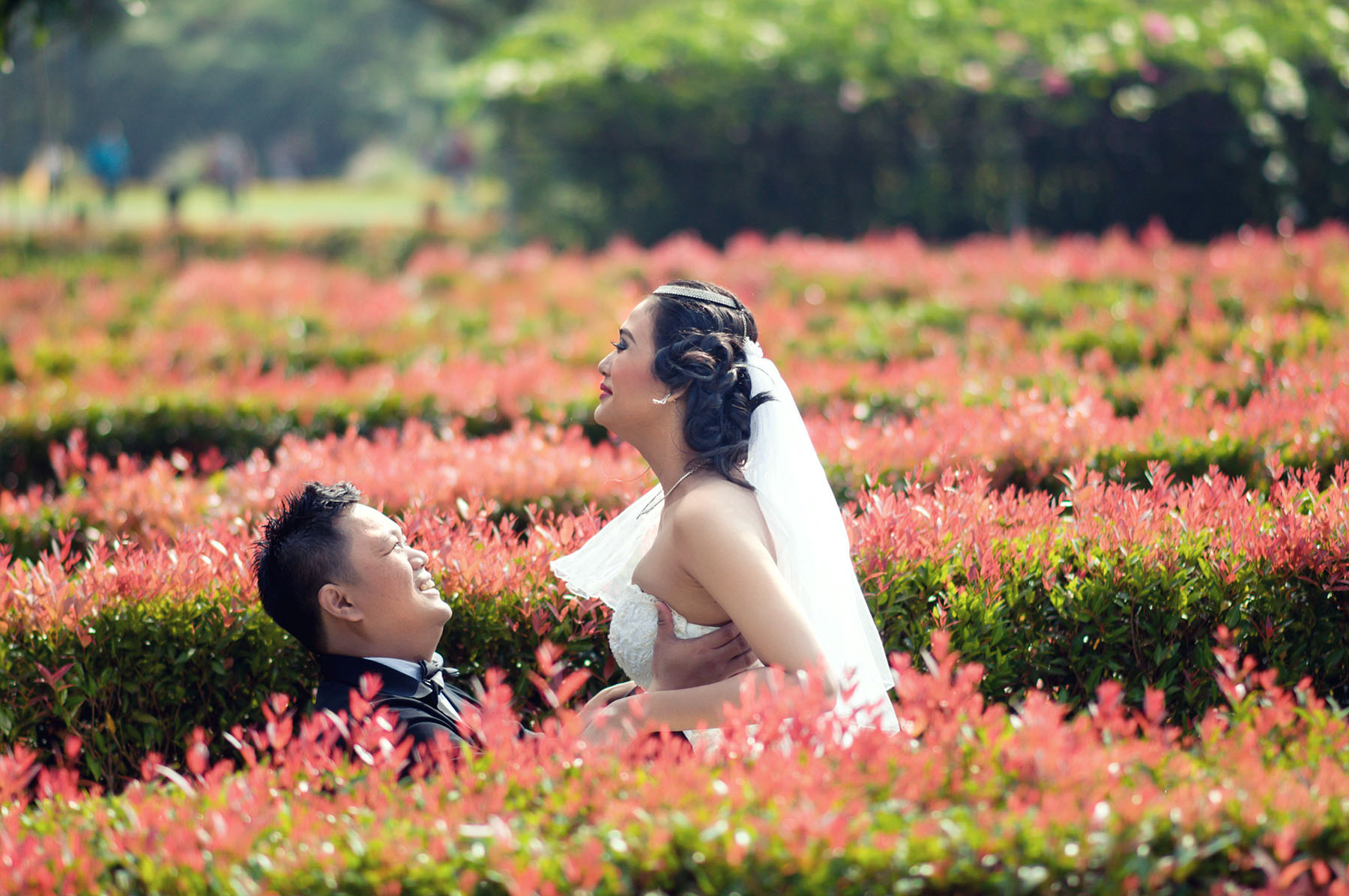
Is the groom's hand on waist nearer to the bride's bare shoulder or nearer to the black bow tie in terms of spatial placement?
the bride's bare shoulder

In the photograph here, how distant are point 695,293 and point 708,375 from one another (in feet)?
0.80

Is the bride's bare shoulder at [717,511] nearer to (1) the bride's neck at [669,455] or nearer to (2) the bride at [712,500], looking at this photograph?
(2) the bride at [712,500]

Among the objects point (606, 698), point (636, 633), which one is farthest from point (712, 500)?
point (606, 698)

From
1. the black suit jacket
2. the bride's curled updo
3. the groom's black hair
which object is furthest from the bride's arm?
the groom's black hair

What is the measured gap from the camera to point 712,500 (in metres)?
3.05

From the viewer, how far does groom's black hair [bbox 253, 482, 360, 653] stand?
10.6ft

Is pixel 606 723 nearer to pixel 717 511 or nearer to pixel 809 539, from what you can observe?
pixel 717 511

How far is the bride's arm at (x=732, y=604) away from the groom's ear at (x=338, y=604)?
710 mm

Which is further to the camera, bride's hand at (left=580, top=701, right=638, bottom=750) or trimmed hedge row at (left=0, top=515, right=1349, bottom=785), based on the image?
trimmed hedge row at (left=0, top=515, right=1349, bottom=785)

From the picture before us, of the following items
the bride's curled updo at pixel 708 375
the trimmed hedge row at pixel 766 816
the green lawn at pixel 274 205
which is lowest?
the green lawn at pixel 274 205

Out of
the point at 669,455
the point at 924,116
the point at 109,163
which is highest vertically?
the point at 669,455

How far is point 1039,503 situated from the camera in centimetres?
428

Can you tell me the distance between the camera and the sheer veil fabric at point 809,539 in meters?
3.25

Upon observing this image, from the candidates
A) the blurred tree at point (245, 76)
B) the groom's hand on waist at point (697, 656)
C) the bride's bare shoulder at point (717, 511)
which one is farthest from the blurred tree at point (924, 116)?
the blurred tree at point (245, 76)
